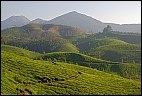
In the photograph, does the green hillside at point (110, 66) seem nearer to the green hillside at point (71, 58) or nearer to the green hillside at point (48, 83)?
the green hillside at point (71, 58)

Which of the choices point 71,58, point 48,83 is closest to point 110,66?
point 71,58

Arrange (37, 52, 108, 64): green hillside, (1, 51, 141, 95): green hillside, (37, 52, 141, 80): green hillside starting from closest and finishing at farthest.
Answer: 1. (1, 51, 141, 95): green hillside
2. (37, 52, 141, 80): green hillside
3. (37, 52, 108, 64): green hillside

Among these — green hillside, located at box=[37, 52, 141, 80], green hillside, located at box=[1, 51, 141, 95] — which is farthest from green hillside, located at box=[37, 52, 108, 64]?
green hillside, located at box=[1, 51, 141, 95]

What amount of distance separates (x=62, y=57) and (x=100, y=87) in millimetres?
113932

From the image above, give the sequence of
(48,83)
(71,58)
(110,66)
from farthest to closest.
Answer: (71,58), (110,66), (48,83)

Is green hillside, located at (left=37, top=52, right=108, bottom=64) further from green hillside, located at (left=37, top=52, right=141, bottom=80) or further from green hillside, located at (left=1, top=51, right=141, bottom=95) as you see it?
green hillside, located at (left=1, top=51, right=141, bottom=95)

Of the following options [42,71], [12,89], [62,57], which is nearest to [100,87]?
[42,71]

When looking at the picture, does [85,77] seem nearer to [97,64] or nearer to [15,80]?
[15,80]

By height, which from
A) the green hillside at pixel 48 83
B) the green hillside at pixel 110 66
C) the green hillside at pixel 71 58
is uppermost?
the green hillside at pixel 48 83

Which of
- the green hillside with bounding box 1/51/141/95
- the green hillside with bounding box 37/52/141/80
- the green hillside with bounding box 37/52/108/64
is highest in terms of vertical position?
the green hillside with bounding box 1/51/141/95

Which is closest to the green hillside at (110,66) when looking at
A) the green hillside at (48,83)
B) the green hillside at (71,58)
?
the green hillside at (71,58)

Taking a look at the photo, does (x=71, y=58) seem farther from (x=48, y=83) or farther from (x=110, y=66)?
(x=48, y=83)

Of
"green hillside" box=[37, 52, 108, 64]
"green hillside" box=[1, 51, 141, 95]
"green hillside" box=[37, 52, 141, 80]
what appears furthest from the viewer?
"green hillside" box=[37, 52, 108, 64]

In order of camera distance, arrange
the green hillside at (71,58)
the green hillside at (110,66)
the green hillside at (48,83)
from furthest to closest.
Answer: the green hillside at (71,58) < the green hillside at (110,66) < the green hillside at (48,83)
